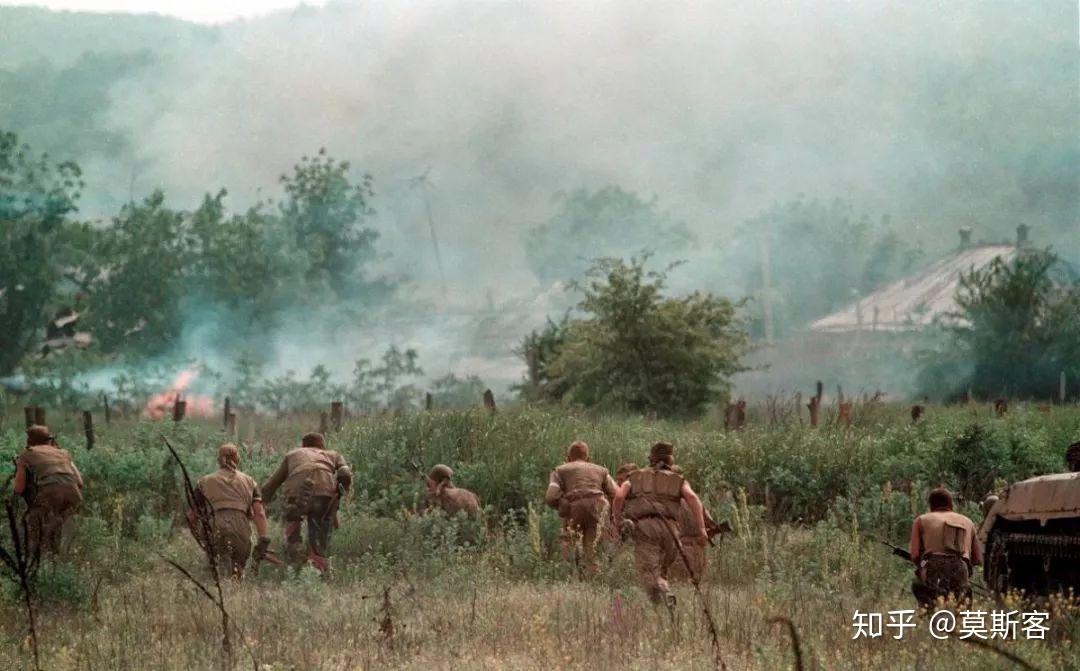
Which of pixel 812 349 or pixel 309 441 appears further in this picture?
pixel 812 349

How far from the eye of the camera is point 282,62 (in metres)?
75.9

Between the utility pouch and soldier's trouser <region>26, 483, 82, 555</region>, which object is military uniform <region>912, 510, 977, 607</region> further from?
soldier's trouser <region>26, 483, 82, 555</region>

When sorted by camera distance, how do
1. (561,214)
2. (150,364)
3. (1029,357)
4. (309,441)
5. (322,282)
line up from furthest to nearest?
1. (561,214)
2. (322,282)
3. (150,364)
4. (1029,357)
5. (309,441)

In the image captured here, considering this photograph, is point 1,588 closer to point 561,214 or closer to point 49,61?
point 561,214

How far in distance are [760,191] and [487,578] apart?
56576 mm

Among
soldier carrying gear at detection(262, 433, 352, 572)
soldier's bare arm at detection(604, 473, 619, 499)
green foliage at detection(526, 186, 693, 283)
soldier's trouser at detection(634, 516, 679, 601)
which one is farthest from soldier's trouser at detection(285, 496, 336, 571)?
green foliage at detection(526, 186, 693, 283)

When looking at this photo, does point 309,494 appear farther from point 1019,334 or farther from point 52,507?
point 1019,334

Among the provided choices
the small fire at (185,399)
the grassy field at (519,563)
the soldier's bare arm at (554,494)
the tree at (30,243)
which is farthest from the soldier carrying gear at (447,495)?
the tree at (30,243)

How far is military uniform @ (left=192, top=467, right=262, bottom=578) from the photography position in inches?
605

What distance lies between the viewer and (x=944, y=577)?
12.0 meters

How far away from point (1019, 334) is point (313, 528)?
31.5 m

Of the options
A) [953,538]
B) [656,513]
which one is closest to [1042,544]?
[953,538]

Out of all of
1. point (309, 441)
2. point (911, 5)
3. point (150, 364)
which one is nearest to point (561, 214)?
point (911, 5)

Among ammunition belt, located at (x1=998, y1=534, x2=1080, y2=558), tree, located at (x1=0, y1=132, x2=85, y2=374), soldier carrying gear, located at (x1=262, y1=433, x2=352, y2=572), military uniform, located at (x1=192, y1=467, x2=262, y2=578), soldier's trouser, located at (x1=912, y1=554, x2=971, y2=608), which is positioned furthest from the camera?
tree, located at (x1=0, y1=132, x2=85, y2=374)
